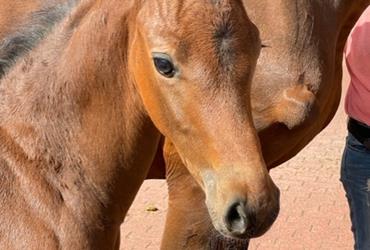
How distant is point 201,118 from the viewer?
2867mm

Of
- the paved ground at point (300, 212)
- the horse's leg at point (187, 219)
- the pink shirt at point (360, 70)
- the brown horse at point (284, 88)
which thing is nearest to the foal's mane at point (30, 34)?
the brown horse at point (284, 88)

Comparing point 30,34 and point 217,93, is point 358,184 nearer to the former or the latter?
point 217,93

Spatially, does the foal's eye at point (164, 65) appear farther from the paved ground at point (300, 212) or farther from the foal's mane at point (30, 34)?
the paved ground at point (300, 212)

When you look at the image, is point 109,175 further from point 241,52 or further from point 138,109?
point 241,52

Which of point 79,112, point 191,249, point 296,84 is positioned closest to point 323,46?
point 296,84

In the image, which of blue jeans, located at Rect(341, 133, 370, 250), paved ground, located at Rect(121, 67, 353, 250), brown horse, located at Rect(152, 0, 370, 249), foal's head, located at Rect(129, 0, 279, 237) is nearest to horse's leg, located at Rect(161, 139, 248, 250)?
brown horse, located at Rect(152, 0, 370, 249)

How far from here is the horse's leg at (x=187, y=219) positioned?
13.8ft

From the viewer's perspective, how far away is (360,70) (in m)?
3.90

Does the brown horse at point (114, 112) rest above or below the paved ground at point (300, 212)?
above

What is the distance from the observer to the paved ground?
600cm

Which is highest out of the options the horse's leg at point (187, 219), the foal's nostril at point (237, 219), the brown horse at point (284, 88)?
the foal's nostril at point (237, 219)

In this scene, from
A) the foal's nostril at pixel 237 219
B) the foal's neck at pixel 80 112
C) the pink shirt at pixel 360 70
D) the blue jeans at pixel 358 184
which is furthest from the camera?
the blue jeans at pixel 358 184

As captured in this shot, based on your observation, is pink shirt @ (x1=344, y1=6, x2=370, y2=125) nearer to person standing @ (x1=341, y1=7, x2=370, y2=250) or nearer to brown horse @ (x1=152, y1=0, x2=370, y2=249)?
person standing @ (x1=341, y1=7, x2=370, y2=250)

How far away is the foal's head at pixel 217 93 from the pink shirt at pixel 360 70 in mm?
1081
